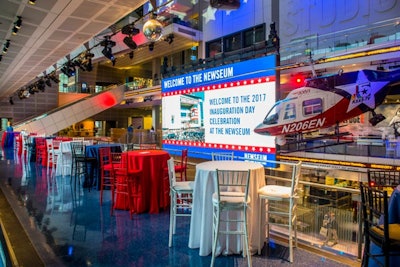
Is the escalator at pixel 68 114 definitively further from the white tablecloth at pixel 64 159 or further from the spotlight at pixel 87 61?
the white tablecloth at pixel 64 159

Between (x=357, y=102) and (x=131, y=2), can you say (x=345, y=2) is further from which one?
(x=131, y=2)

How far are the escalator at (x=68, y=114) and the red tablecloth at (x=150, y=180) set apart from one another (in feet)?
46.9

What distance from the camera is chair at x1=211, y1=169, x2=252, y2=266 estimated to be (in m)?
2.55

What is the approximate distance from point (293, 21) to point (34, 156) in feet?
41.4

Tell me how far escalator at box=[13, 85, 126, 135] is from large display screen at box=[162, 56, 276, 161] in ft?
39.3

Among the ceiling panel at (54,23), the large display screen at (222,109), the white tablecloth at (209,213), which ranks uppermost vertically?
the ceiling panel at (54,23)

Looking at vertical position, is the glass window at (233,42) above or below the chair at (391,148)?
above

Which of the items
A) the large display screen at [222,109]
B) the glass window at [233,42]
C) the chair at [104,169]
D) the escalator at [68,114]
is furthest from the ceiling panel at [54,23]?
the glass window at [233,42]

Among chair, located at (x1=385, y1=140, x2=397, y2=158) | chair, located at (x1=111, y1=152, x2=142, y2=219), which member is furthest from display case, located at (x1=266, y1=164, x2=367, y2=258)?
chair, located at (x1=385, y1=140, x2=397, y2=158)

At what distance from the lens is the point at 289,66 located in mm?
10555

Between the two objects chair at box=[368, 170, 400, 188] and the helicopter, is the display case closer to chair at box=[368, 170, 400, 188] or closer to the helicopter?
chair at box=[368, 170, 400, 188]

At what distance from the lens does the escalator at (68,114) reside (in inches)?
638

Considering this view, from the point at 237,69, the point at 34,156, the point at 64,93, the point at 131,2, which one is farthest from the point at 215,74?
the point at 64,93

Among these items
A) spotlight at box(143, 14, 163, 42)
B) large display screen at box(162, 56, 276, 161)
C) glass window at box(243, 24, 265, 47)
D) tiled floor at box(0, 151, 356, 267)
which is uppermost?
glass window at box(243, 24, 265, 47)
